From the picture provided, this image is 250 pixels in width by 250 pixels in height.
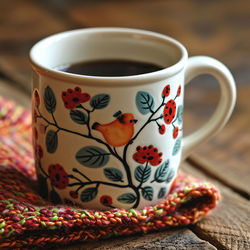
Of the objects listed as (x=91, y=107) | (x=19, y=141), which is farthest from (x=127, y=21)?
(x=91, y=107)

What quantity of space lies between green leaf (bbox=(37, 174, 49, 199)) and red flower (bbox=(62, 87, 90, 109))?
0.39ft

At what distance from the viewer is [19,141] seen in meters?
0.79

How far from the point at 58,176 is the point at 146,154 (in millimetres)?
111

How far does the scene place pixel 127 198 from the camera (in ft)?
1.98

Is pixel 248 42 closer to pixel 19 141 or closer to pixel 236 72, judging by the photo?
pixel 236 72

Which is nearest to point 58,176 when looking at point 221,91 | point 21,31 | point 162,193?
point 162,193

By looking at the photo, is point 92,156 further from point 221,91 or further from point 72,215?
point 221,91

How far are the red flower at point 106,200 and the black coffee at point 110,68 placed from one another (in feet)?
0.56

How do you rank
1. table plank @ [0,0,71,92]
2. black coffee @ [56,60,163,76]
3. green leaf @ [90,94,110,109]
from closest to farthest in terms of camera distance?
green leaf @ [90,94,110,109] → black coffee @ [56,60,163,76] → table plank @ [0,0,71,92]

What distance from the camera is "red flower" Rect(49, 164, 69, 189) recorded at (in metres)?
0.60

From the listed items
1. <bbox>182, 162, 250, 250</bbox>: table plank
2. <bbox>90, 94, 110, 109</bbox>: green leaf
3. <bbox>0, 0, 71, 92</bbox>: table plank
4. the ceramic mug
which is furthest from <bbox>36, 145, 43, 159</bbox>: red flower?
<bbox>0, 0, 71, 92</bbox>: table plank

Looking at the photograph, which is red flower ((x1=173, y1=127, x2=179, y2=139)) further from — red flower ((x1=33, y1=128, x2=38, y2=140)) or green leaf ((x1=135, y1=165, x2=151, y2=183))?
red flower ((x1=33, y1=128, x2=38, y2=140))

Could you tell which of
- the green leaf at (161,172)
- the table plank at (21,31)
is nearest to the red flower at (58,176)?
the green leaf at (161,172)

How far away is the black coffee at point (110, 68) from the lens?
2.22 ft
